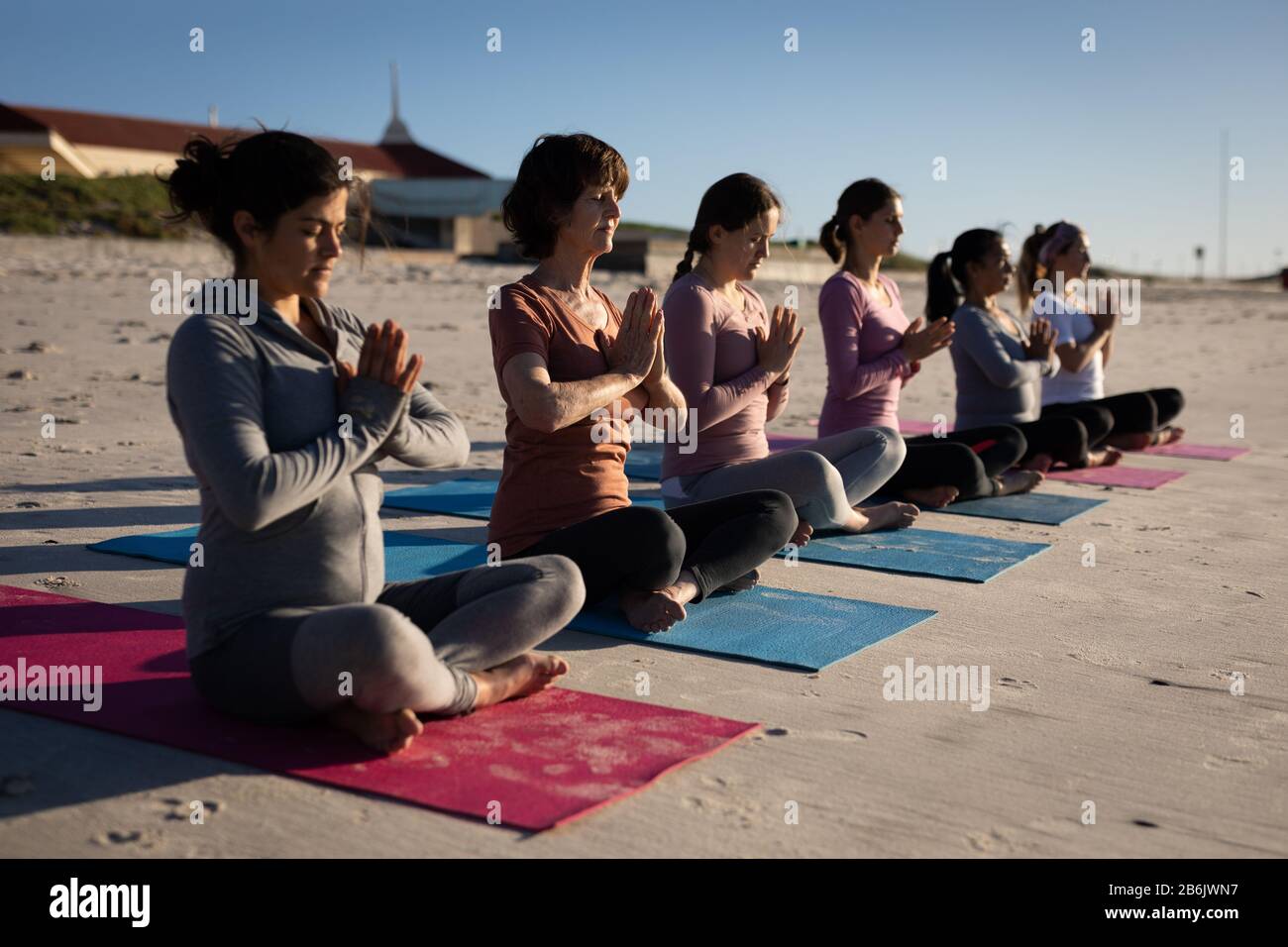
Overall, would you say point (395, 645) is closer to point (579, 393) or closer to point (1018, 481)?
point (579, 393)

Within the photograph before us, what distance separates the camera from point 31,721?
119 inches

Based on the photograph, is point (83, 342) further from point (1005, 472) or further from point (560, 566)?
point (560, 566)

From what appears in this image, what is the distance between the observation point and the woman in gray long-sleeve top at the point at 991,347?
6707 millimetres

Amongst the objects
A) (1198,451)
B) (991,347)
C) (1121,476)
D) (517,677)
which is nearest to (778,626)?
(517,677)

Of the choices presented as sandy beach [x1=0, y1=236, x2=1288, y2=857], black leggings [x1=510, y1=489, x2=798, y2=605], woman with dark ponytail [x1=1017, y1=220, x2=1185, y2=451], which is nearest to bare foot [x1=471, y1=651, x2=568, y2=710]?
sandy beach [x1=0, y1=236, x2=1288, y2=857]

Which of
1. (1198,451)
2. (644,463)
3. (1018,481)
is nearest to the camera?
(1018,481)

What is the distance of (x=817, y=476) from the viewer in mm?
4781

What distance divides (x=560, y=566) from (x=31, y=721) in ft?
4.13

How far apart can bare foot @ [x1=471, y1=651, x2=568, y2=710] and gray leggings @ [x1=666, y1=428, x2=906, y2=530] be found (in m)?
1.63

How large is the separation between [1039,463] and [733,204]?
3.18 m

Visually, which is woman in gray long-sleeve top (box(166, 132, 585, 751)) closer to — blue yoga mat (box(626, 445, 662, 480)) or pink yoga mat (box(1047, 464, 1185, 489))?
Answer: blue yoga mat (box(626, 445, 662, 480))
